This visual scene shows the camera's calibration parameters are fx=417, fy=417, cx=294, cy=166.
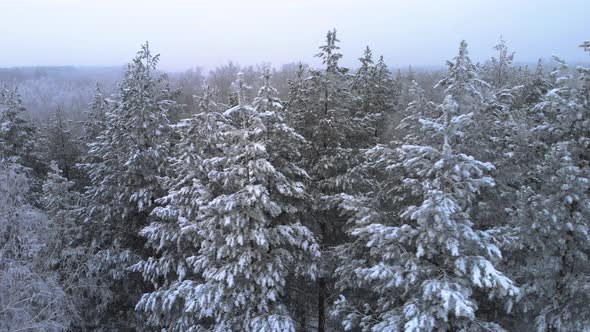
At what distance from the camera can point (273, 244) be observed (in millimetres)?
10727

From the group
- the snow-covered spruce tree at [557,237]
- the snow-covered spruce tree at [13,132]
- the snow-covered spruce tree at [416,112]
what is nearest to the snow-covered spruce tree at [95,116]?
the snow-covered spruce tree at [13,132]

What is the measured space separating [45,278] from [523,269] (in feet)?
45.4

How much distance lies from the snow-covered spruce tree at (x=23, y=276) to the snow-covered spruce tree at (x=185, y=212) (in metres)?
2.55

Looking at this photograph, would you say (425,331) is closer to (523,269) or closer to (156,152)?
(523,269)

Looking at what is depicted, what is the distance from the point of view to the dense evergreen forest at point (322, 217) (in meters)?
8.48

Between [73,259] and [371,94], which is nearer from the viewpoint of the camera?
[73,259]

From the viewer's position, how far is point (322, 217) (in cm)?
1423

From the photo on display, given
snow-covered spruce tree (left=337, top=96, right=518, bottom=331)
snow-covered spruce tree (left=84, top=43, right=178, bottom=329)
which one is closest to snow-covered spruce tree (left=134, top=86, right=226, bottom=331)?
snow-covered spruce tree (left=84, top=43, right=178, bottom=329)

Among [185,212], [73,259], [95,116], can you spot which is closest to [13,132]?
[95,116]

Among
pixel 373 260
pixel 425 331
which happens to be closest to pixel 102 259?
pixel 373 260

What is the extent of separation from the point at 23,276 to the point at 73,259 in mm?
2274

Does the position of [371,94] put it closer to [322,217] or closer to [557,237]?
[322,217]

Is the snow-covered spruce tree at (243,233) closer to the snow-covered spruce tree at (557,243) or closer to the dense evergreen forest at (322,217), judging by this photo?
the dense evergreen forest at (322,217)

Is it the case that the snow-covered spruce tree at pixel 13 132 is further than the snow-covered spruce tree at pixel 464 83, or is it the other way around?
the snow-covered spruce tree at pixel 13 132
